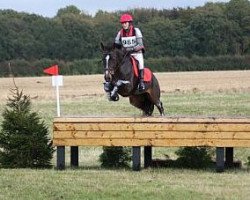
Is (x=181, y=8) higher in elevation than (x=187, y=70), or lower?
higher

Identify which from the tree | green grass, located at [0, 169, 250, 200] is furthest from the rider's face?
green grass, located at [0, 169, 250, 200]

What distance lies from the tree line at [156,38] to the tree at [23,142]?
68.9m

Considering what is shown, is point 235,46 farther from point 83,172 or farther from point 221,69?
point 83,172

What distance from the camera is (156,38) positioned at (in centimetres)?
9031

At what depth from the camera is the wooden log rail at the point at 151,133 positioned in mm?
11883

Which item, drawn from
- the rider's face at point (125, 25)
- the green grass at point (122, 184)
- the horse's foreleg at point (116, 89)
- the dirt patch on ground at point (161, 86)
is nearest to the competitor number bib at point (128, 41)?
the rider's face at point (125, 25)

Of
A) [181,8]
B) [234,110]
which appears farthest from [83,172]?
[181,8]

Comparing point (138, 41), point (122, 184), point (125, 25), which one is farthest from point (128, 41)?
point (122, 184)

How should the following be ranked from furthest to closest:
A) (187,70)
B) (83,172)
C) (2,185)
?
(187,70), (83,172), (2,185)

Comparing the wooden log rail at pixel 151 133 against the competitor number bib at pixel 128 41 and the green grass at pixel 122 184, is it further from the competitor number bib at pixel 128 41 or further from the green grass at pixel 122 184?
the competitor number bib at pixel 128 41

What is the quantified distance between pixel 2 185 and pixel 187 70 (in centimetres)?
7315

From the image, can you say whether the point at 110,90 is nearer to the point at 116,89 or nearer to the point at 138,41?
the point at 116,89

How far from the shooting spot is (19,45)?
89312mm

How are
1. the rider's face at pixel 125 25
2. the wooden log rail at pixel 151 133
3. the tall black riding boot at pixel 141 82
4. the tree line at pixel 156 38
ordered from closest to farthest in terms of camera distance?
the wooden log rail at pixel 151 133 → the rider's face at pixel 125 25 → the tall black riding boot at pixel 141 82 → the tree line at pixel 156 38
